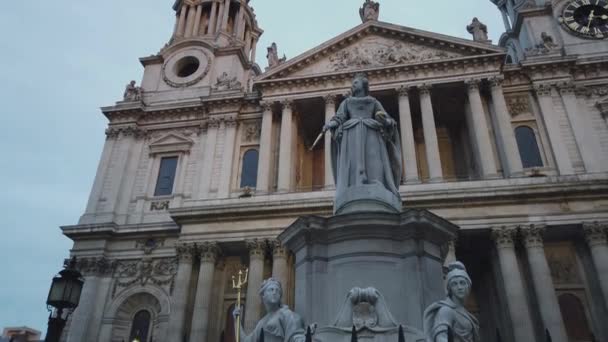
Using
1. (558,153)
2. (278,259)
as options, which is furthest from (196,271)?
(558,153)

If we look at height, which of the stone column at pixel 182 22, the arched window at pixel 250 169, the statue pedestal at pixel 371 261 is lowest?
the statue pedestal at pixel 371 261

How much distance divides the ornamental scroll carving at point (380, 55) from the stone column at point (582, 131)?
5.42 metres

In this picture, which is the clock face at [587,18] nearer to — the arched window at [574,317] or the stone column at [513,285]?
the stone column at [513,285]

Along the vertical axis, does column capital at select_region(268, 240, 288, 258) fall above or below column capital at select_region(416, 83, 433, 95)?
below

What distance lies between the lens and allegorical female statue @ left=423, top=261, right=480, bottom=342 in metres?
4.59

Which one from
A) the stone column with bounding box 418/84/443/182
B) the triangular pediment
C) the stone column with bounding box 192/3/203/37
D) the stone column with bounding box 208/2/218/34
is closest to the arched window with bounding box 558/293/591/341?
the stone column with bounding box 418/84/443/182

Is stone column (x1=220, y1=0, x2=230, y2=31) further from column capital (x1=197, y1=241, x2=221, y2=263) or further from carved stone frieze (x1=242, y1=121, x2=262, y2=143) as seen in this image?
column capital (x1=197, y1=241, x2=221, y2=263)

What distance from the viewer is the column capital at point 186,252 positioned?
19688 mm

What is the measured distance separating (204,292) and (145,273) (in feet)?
15.7

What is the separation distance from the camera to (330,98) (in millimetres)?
23578

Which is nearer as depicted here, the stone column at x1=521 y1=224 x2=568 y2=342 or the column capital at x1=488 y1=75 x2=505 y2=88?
the stone column at x1=521 y1=224 x2=568 y2=342

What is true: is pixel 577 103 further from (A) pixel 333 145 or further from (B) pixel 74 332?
(B) pixel 74 332

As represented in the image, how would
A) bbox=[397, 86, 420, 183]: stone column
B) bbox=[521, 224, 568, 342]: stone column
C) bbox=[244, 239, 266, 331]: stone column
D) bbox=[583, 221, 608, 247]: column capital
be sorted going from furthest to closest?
bbox=[397, 86, 420, 183]: stone column, bbox=[244, 239, 266, 331]: stone column, bbox=[583, 221, 608, 247]: column capital, bbox=[521, 224, 568, 342]: stone column

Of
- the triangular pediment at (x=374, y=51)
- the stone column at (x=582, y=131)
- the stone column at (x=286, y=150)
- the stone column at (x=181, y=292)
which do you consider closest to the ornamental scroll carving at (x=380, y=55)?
the triangular pediment at (x=374, y=51)
